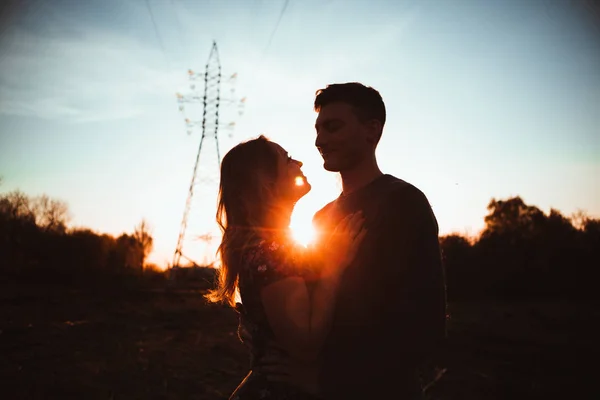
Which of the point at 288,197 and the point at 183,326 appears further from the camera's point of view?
the point at 183,326

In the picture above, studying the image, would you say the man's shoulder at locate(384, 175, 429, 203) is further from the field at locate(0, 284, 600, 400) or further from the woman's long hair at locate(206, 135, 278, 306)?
the field at locate(0, 284, 600, 400)

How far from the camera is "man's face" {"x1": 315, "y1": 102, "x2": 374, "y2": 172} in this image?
10.6 ft

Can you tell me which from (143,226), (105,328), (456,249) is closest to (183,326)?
(105,328)

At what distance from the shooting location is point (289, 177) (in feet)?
8.40

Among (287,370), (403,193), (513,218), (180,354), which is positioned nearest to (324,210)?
(403,193)

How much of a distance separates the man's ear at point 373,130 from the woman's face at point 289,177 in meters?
0.89

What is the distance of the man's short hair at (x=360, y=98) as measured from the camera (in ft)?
10.9

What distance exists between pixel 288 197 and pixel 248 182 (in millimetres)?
267

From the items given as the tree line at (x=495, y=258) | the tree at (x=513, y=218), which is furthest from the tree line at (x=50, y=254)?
the tree at (x=513, y=218)

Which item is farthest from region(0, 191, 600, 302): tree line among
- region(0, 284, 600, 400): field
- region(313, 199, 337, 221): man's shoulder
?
region(313, 199, 337, 221): man's shoulder

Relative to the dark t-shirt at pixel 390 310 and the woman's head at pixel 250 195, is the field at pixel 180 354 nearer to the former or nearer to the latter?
the dark t-shirt at pixel 390 310

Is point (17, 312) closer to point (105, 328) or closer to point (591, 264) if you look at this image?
point (105, 328)

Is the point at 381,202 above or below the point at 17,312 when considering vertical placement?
above

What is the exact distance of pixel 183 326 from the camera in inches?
617
